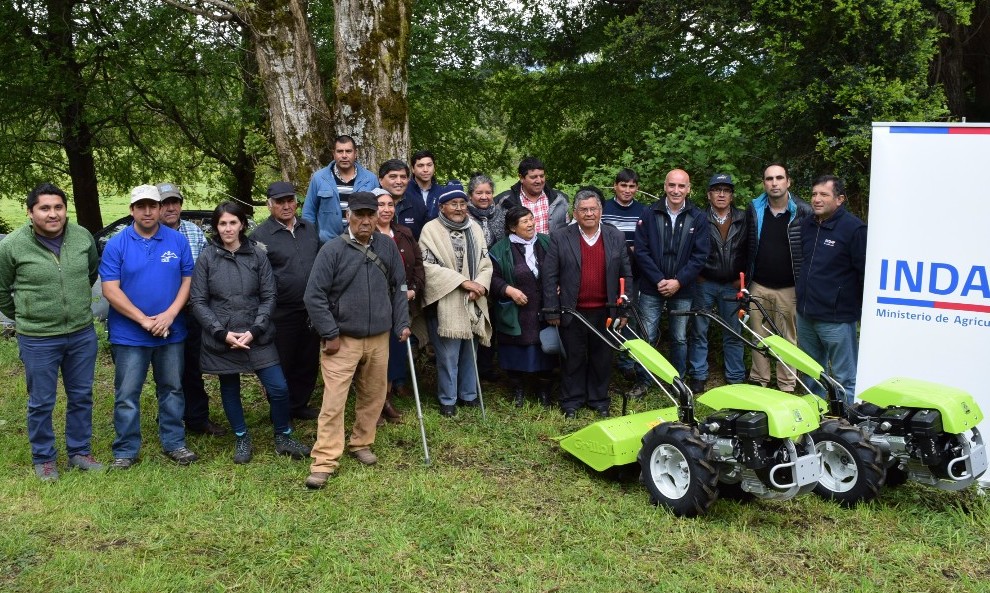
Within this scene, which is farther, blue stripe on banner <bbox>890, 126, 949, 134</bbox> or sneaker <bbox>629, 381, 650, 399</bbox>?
sneaker <bbox>629, 381, 650, 399</bbox>

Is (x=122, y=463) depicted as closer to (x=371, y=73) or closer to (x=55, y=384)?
(x=55, y=384)

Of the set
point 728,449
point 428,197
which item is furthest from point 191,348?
point 728,449

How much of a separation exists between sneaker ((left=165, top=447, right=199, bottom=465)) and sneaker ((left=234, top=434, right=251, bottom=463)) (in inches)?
11.4

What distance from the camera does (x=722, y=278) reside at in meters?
7.22

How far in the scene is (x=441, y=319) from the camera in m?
6.79

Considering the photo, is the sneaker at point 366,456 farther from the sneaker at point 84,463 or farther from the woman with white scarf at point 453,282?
the sneaker at point 84,463

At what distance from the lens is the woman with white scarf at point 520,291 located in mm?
6953

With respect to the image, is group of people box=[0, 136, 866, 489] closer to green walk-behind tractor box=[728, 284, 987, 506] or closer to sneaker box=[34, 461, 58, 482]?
sneaker box=[34, 461, 58, 482]

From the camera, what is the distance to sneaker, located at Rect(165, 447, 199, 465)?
19.2ft

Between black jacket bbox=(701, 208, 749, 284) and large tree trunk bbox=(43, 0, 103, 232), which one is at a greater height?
large tree trunk bbox=(43, 0, 103, 232)

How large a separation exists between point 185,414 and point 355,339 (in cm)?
187

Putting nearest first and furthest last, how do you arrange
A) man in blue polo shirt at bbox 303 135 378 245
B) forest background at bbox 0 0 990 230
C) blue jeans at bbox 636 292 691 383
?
man in blue polo shirt at bbox 303 135 378 245
blue jeans at bbox 636 292 691 383
forest background at bbox 0 0 990 230

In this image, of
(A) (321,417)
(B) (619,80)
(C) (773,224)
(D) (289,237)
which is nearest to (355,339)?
(A) (321,417)

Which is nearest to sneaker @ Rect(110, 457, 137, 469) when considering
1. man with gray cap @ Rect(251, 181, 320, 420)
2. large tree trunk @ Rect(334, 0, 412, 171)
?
man with gray cap @ Rect(251, 181, 320, 420)
